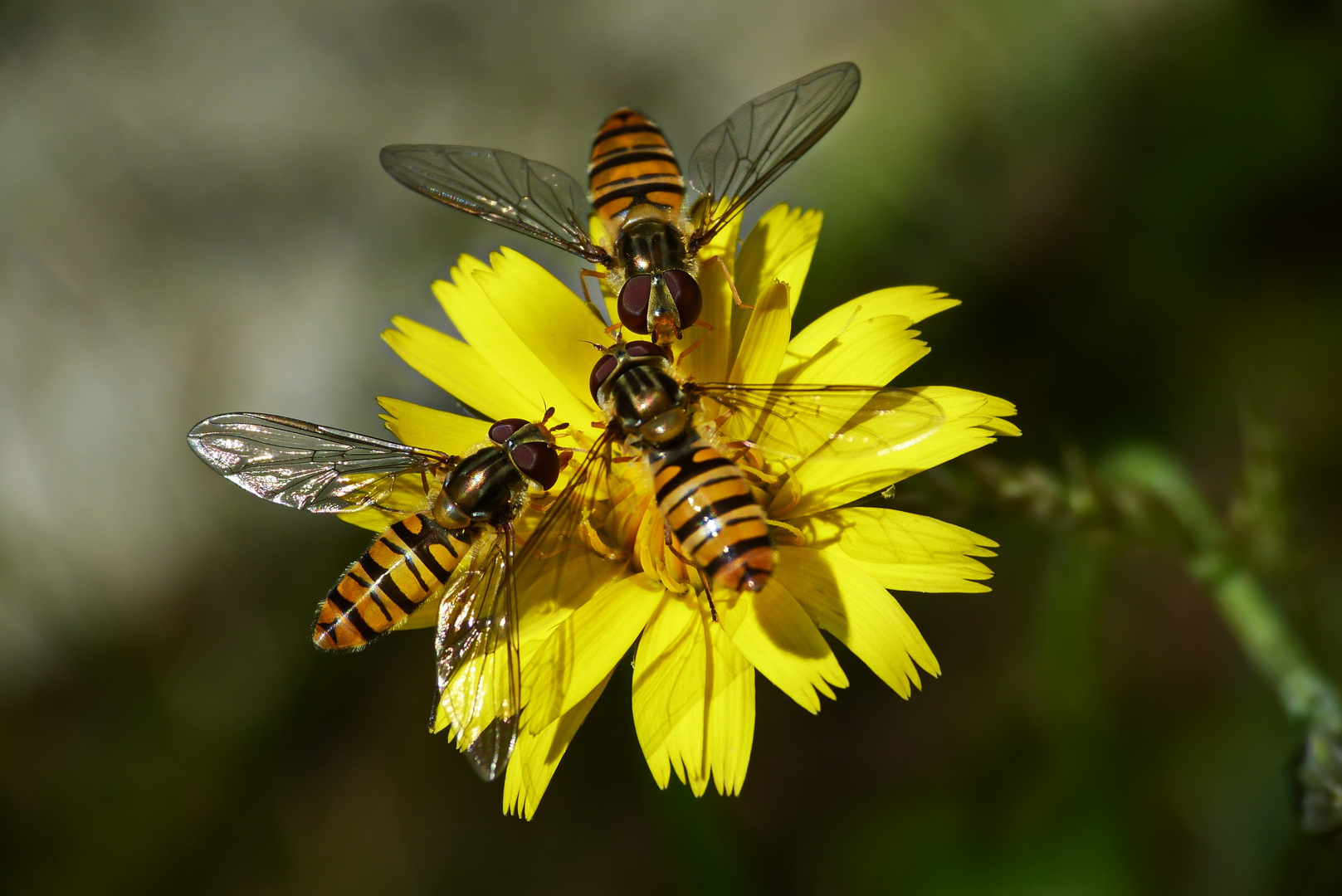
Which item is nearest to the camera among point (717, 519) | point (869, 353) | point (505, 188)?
point (717, 519)

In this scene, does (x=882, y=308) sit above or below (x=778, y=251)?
below

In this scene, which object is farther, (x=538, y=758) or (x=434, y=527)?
(x=434, y=527)

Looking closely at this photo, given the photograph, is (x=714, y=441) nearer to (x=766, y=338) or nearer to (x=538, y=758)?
(x=766, y=338)

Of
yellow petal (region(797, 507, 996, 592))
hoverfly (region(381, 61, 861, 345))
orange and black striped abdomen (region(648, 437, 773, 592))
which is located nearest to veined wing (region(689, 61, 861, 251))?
hoverfly (region(381, 61, 861, 345))

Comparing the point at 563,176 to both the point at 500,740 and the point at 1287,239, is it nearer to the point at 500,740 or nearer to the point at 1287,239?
the point at 500,740

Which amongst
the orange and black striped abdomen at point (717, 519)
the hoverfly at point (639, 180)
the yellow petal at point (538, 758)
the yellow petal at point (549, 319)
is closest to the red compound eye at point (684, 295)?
the hoverfly at point (639, 180)


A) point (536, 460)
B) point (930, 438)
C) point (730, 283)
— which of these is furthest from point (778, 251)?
point (536, 460)

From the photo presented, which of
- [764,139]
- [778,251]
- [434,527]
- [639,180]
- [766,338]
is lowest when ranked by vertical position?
[434,527]
